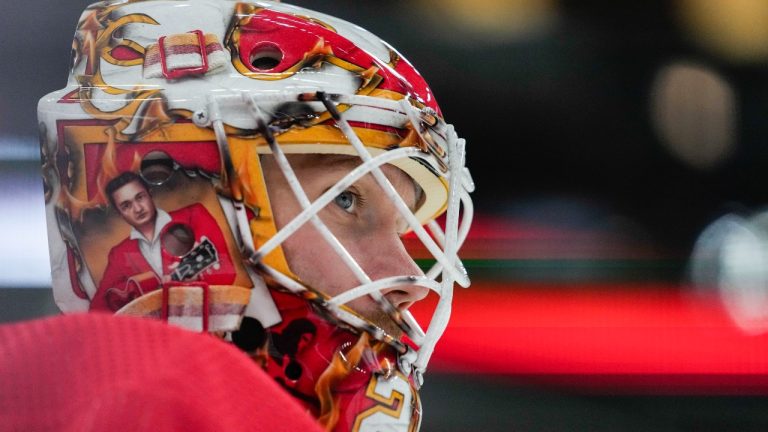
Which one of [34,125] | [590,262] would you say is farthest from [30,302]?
[590,262]

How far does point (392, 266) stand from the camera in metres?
1.03

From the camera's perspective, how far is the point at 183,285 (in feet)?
3.03

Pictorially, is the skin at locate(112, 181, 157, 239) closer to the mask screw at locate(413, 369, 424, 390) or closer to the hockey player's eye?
the hockey player's eye

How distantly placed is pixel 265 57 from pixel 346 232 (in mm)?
208

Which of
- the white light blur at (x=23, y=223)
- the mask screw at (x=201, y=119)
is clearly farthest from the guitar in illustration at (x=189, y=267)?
the white light blur at (x=23, y=223)

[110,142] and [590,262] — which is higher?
[110,142]

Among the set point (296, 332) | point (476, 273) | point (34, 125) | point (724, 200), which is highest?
point (296, 332)

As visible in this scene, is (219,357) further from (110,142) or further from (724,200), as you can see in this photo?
(724,200)

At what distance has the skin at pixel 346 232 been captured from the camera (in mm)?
971

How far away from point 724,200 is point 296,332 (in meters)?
2.15

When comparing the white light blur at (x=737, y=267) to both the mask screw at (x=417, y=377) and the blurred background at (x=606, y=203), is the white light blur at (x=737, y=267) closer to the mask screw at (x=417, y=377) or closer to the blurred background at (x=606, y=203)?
→ the blurred background at (x=606, y=203)

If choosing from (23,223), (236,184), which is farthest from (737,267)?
(236,184)

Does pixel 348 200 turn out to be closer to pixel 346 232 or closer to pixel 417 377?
pixel 346 232

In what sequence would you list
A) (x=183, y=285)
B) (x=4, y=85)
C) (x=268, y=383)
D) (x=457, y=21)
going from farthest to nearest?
(x=457, y=21), (x=4, y=85), (x=183, y=285), (x=268, y=383)
